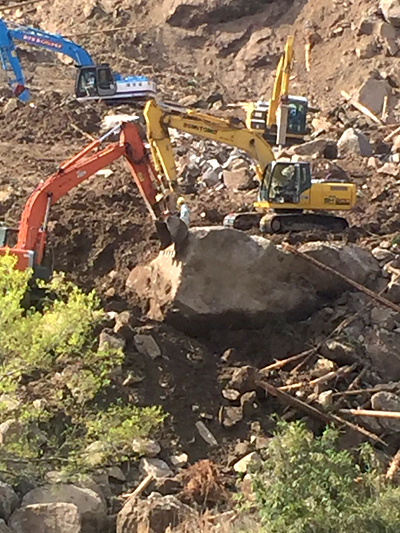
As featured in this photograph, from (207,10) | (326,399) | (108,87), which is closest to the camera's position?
(326,399)

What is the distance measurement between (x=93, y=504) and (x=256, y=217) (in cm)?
816

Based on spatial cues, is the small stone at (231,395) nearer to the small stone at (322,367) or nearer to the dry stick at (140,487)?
the small stone at (322,367)

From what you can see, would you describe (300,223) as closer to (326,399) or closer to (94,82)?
(326,399)

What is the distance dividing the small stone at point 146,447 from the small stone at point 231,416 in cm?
103

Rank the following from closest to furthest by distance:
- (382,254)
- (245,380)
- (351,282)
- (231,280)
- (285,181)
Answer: (245,380) → (231,280) → (351,282) → (382,254) → (285,181)

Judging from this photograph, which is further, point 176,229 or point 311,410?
point 176,229

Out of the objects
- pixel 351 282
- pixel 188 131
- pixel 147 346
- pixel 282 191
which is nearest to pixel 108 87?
pixel 188 131

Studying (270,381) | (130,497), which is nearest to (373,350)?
(270,381)

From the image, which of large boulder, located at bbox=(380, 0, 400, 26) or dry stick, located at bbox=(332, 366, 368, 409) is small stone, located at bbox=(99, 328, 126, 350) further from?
large boulder, located at bbox=(380, 0, 400, 26)

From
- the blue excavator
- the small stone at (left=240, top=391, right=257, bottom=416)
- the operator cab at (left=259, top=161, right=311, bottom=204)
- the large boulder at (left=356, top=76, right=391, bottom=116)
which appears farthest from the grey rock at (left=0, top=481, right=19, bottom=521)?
the large boulder at (left=356, top=76, right=391, bottom=116)

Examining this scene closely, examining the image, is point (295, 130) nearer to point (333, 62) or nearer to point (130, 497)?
point (333, 62)

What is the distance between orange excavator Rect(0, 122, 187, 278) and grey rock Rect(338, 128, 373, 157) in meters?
8.07

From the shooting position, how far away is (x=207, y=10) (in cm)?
3080

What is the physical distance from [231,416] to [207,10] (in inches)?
932
